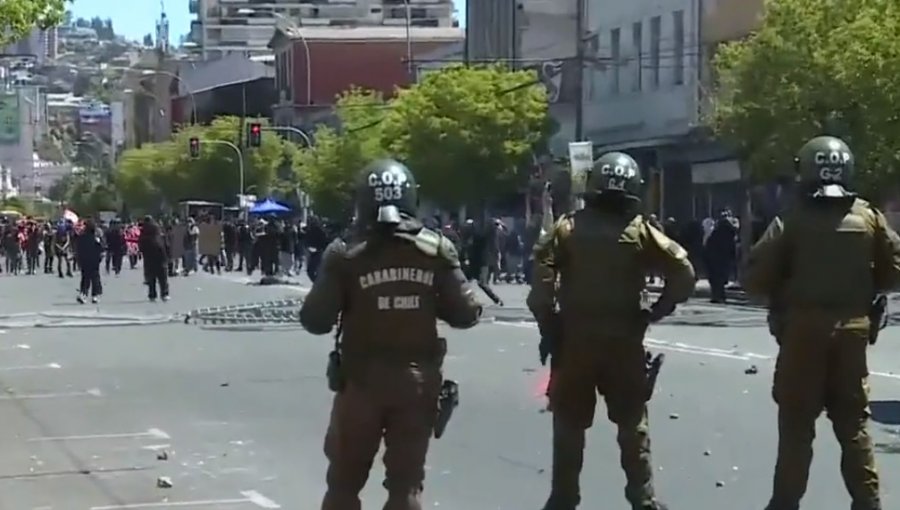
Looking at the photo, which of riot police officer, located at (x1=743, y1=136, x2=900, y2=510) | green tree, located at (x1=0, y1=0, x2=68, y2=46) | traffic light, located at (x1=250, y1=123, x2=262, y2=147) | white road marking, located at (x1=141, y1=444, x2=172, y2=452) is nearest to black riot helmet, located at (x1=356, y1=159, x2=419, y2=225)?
riot police officer, located at (x1=743, y1=136, x2=900, y2=510)

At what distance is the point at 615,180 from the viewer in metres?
9.11

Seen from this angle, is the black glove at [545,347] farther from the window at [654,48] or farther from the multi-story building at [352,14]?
the multi-story building at [352,14]

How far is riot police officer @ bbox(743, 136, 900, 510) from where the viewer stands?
891cm

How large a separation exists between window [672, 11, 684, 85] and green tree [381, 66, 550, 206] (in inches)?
254

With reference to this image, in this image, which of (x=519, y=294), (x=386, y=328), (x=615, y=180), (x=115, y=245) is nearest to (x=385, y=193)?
(x=386, y=328)

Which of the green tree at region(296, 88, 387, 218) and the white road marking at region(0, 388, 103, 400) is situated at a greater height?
the green tree at region(296, 88, 387, 218)

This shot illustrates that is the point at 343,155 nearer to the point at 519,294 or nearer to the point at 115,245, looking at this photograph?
the point at 115,245

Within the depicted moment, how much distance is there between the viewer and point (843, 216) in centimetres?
894

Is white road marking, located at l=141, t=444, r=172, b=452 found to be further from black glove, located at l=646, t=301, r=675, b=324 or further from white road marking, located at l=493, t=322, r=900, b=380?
white road marking, located at l=493, t=322, r=900, b=380

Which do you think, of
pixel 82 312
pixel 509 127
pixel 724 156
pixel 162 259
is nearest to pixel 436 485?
pixel 82 312

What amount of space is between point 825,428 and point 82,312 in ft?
64.3

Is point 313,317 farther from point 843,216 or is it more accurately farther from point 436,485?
point 436,485

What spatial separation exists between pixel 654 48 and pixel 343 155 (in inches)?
858

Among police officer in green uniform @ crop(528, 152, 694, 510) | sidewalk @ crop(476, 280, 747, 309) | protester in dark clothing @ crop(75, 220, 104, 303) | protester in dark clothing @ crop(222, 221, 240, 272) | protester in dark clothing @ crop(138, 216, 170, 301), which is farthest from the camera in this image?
protester in dark clothing @ crop(222, 221, 240, 272)
